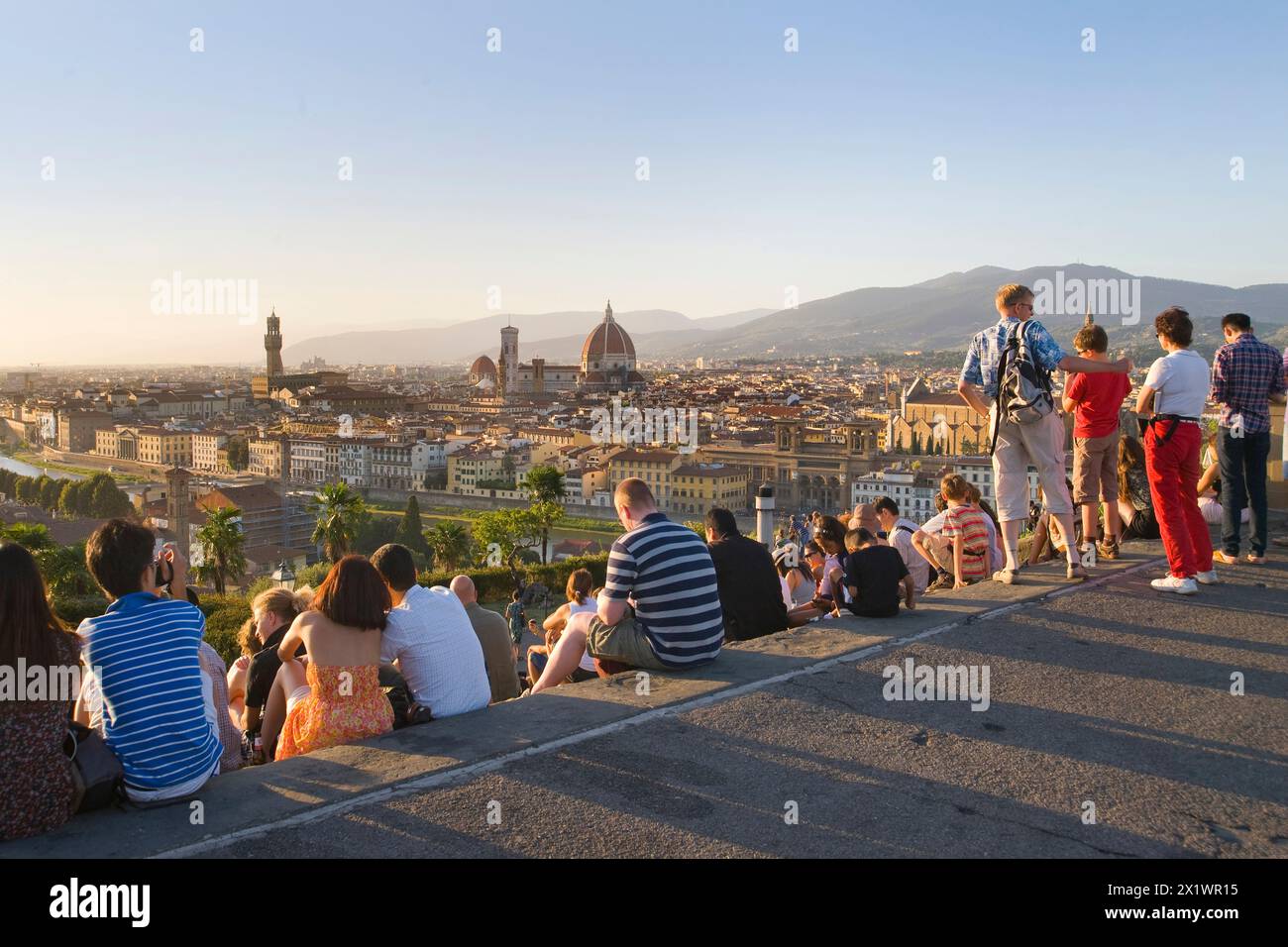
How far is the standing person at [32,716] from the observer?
7.73ft

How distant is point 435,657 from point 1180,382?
3.12 m

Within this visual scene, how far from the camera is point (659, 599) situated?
3596mm

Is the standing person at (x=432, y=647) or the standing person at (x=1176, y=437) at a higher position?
the standing person at (x=1176, y=437)

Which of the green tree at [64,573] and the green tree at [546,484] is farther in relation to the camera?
the green tree at [546,484]

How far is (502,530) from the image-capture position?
1294 inches

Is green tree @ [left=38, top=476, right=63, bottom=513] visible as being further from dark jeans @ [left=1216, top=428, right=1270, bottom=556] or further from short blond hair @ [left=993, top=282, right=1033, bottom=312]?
dark jeans @ [left=1216, top=428, right=1270, bottom=556]

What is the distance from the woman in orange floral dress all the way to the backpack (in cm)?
273

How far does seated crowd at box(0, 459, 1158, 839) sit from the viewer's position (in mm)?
2445

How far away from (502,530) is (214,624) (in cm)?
1741

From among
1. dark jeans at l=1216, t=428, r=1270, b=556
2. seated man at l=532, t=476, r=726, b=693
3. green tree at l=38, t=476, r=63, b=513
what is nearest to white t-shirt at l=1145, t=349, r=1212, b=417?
dark jeans at l=1216, t=428, r=1270, b=556

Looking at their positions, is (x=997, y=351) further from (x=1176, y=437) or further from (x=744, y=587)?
(x=744, y=587)

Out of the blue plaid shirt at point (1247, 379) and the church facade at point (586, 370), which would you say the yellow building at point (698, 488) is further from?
the church facade at point (586, 370)

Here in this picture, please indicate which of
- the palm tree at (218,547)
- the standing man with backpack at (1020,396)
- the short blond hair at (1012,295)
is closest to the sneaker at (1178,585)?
the standing man with backpack at (1020,396)
